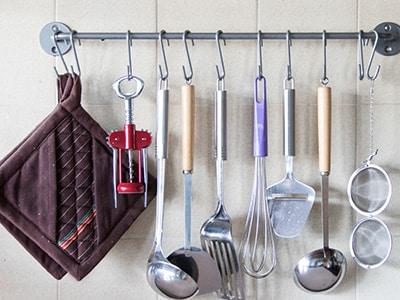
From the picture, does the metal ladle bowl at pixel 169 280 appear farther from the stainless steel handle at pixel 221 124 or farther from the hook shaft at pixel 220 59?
the hook shaft at pixel 220 59

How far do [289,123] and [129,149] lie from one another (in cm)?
25

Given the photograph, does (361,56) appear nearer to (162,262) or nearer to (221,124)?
(221,124)

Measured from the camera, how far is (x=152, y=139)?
91cm

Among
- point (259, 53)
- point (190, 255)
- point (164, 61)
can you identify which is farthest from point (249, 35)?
point (190, 255)

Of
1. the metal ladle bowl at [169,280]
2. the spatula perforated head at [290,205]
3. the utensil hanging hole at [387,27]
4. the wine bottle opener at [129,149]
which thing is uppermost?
the utensil hanging hole at [387,27]

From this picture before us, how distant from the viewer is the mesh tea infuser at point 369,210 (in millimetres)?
888

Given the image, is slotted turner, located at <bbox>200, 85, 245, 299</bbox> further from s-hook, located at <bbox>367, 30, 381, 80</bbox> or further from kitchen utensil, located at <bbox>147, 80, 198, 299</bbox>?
s-hook, located at <bbox>367, 30, 381, 80</bbox>

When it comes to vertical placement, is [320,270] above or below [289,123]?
below

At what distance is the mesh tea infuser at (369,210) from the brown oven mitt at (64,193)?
14.2 inches

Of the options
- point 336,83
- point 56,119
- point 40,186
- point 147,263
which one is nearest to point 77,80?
point 56,119

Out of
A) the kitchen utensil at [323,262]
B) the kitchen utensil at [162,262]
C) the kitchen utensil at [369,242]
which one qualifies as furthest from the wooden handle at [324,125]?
the kitchen utensil at [162,262]

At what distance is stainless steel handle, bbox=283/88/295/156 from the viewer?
86 cm

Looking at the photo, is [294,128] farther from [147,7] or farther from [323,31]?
[147,7]

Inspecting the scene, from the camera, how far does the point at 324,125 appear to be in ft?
2.82
